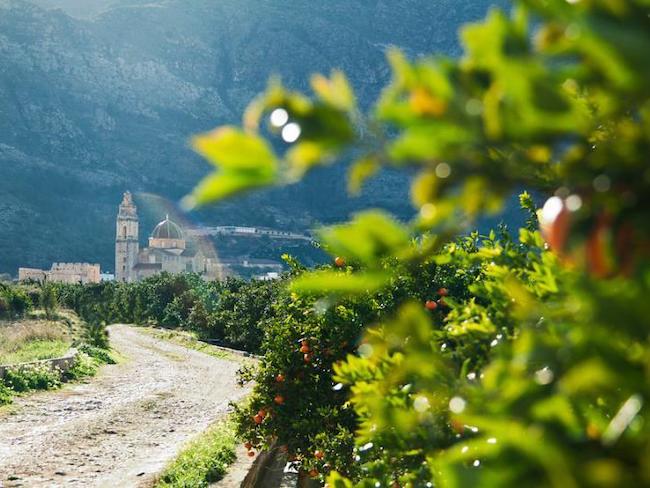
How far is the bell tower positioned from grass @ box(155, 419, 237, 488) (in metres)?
98.8

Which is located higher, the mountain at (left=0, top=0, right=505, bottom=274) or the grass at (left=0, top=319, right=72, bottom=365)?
the mountain at (left=0, top=0, right=505, bottom=274)

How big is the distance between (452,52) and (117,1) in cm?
7757

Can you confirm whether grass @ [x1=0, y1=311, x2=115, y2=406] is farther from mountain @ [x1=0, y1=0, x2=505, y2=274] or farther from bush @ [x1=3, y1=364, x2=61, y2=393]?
mountain @ [x1=0, y1=0, x2=505, y2=274]

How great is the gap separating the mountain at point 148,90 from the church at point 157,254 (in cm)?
1576

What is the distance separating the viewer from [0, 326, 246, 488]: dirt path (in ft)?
39.8

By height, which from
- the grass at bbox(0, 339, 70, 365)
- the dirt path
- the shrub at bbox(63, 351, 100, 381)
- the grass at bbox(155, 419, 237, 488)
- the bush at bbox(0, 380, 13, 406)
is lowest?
the grass at bbox(155, 419, 237, 488)

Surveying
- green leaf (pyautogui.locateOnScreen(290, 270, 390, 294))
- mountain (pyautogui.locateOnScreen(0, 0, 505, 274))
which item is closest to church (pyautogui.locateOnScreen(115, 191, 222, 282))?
mountain (pyautogui.locateOnScreen(0, 0, 505, 274))

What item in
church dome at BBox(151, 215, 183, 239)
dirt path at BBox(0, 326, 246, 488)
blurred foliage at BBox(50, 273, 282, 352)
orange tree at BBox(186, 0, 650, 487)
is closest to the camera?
orange tree at BBox(186, 0, 650, 487)

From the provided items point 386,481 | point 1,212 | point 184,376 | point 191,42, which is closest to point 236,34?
point 191,42

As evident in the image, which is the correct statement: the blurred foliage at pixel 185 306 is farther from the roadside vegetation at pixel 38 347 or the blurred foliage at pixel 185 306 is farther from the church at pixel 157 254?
the church at pixel 157 254

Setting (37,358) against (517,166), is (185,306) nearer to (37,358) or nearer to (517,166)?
(37,358)

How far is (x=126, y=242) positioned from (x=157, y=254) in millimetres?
7100

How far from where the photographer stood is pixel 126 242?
11044 cm

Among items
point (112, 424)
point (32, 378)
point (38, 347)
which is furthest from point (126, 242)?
point (112, 424)
